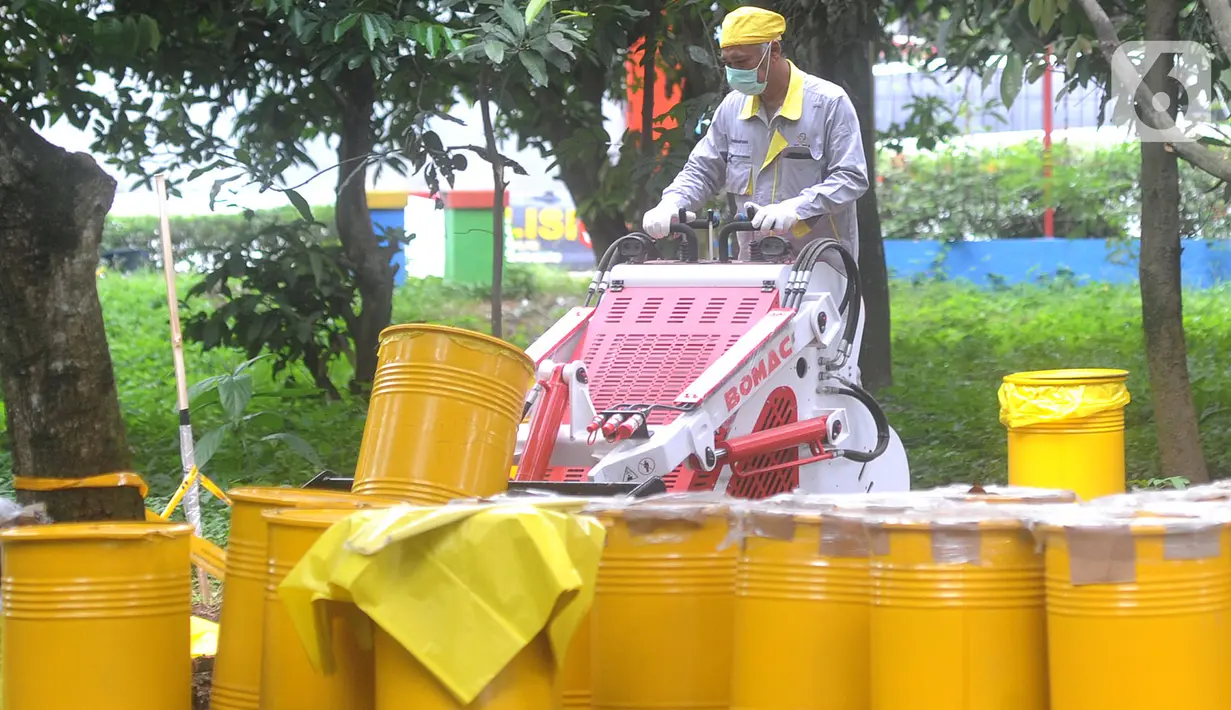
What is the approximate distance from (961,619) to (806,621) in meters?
0.40

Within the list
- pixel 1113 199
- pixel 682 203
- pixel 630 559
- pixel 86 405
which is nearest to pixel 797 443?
pixel 682 203

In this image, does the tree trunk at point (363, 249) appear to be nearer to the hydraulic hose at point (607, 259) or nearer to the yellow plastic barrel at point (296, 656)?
the hydraulic hose at point (607, 259)

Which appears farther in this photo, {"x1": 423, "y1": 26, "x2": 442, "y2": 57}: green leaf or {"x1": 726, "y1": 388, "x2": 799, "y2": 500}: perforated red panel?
{"x1": 423, "y1": 26, "x2": 442, "y2": 57}: green leaf

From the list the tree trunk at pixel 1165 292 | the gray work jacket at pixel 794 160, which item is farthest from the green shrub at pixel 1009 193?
the gray work jacket at pixel 794 160

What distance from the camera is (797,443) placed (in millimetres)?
5547

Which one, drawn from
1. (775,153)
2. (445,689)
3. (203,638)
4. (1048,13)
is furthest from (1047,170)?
(445,689)

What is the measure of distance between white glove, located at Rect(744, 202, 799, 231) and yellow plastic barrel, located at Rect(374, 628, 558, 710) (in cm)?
261

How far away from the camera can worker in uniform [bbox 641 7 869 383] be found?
5977 millimetres

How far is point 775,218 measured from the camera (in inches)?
229

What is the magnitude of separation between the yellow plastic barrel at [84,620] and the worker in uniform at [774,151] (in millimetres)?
2618

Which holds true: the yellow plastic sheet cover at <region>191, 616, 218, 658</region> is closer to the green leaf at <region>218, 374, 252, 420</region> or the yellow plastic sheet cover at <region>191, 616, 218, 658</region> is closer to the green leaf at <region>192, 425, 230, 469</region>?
the green leaf at <region>192, 425, 230, 469</region>

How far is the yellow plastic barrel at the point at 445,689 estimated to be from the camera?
3490 mm

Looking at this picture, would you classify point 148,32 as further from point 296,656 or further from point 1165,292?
point 296,656

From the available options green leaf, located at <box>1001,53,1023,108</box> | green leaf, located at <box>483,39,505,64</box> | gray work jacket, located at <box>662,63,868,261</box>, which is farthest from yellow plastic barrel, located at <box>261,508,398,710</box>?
green leaf, located at <box>1001,53,1023,108</box>
